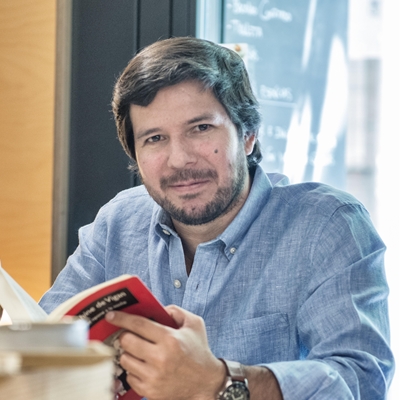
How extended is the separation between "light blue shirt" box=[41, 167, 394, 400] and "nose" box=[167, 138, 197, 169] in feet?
0.53

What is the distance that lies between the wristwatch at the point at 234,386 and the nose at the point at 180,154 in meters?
0.52

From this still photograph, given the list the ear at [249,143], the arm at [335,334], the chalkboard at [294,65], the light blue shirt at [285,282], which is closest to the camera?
the arm at [335,334]

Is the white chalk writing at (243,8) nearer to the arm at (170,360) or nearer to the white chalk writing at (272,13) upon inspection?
the white chalk writing at (272,13)

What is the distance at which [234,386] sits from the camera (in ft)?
3.43

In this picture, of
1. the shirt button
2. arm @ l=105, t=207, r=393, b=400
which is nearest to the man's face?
the shirt button

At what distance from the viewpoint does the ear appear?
1662mm

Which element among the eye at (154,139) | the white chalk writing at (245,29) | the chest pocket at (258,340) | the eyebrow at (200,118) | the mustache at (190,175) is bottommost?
the chest pocket at (258,340)

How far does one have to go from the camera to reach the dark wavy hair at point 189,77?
147 cm

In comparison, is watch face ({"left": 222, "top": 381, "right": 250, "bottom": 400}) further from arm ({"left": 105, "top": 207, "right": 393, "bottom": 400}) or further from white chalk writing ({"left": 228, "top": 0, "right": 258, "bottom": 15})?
white chalk writing ({"left": 228, "top": 0, "right": 258, "bottom": 15})

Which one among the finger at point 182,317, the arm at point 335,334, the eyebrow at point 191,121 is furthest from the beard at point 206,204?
the finger at point 182,317

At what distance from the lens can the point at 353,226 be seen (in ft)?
4.48

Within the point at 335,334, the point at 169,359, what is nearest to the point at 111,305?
the point at 169,359

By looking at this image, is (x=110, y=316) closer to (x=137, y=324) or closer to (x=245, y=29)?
(x=137, y=324)

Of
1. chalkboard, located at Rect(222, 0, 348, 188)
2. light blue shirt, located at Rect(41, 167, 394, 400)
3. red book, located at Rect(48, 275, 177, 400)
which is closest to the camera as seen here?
red book, located at Rect(48, 275, 177, 400)
